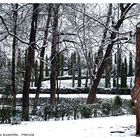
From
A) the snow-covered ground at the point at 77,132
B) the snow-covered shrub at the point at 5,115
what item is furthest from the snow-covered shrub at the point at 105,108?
the snow-covered ground at the point at 77,132

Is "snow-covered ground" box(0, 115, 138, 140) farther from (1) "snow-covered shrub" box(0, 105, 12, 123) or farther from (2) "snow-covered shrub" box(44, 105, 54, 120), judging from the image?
(2) "snow-covered shrub" box(44, 105, 54, 120)

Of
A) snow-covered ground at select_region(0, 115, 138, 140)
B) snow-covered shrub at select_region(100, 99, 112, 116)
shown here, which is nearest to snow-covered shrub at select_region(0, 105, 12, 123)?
snow-covered ground at select_region(0, 115, 138, 140)

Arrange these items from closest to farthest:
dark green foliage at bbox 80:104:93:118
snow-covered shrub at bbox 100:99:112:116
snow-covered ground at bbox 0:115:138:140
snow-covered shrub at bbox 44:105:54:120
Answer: snow-covered ground at bbox 0:115:138:140 → snow-covered shrub at bbox 44:105:54:120 → dark green foliage at bbox 80:104:93:118 → snow-covered shrub at bbox 100:99:112:116

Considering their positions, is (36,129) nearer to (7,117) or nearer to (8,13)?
(7,117)

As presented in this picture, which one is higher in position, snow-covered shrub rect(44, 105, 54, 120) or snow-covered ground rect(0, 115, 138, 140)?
snow-covered shrub rect(44, 105, 54, 120)

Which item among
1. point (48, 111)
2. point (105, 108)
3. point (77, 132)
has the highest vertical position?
point (48, 111)

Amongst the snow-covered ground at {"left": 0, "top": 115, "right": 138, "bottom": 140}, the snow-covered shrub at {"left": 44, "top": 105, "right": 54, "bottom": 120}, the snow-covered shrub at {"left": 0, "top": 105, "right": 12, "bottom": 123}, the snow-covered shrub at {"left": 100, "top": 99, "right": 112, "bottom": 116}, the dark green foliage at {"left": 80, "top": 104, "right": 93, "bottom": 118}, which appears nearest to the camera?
the snow-covered ground at {"left": 0, "top": 115, "right": 138, "bottom": 140}

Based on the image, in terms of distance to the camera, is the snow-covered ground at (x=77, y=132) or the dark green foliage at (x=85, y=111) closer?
the snow-covered ground at (x=77, y=132)

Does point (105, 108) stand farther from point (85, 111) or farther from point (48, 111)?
point (48, 111)

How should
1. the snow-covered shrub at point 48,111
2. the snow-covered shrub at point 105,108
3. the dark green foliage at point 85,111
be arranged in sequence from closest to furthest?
the snow-covered shrub at point 48,111 < the dark green foliage at point 85,111 < the snow-covered shrub at point 105,108

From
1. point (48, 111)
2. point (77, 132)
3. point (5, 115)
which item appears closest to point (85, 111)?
point (48, 111)

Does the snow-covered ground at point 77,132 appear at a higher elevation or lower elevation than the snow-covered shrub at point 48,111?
lower

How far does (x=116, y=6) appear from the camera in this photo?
1125 inches

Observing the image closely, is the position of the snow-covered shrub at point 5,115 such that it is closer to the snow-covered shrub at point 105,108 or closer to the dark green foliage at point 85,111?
the dark green foliage at point 85,111
